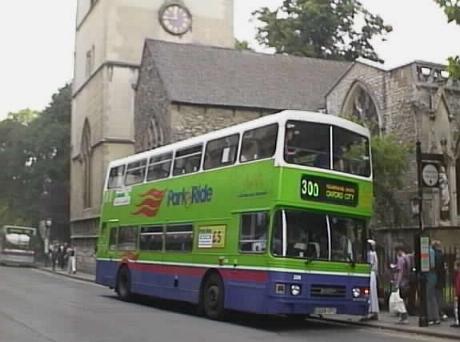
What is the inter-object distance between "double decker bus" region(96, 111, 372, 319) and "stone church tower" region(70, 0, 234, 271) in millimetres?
27818

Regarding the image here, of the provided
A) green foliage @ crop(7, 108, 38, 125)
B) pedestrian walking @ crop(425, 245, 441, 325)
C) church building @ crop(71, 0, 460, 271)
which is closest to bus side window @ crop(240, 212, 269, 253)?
pedestrian walking @ crop(425, 245, 441, 325)

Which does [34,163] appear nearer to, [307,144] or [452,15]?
[307,144]

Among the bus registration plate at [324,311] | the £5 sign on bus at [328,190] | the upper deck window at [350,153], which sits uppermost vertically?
the upper deck window at [350,153]

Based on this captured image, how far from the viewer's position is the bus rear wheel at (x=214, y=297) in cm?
1759

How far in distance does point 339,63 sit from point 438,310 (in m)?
30.6

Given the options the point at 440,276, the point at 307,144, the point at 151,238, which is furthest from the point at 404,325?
the point at 151,238

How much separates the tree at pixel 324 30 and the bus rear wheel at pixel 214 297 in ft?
121

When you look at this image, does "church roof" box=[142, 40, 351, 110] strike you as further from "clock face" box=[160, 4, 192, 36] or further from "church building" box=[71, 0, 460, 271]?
"clock face" box=[160, 4, 192, 36]

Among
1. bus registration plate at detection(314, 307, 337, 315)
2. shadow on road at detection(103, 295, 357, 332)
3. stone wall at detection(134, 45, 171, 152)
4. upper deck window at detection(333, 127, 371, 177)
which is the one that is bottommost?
shadow on road at detection(103, 295, 357, 332)

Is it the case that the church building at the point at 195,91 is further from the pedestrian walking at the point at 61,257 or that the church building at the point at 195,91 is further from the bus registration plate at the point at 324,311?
the bus registration plate at the point at 324,311

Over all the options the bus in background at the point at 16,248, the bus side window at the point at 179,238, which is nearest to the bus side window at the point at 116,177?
the bus side window at the point at 179,238

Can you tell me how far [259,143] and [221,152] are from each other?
1.75 m

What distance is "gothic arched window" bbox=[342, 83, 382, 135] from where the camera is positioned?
28.3m

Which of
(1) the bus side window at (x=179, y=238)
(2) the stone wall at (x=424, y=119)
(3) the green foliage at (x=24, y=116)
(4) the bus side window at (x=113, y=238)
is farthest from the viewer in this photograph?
(3) the green foliage at (x=24, y=116)
